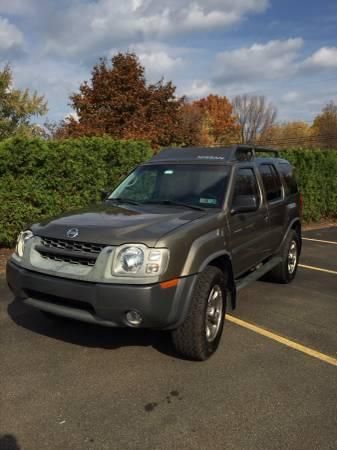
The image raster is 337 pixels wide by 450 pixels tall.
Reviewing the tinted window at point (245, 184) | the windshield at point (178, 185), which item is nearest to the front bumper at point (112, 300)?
the windshield at point (178, 185)

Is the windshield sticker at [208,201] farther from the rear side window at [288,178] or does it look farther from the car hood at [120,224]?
the rear side window at [288,178]

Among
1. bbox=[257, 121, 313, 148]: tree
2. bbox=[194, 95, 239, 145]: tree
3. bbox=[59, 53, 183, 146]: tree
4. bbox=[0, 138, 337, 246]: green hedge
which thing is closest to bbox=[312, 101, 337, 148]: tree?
bbox=[257, 121, 313, 148]: tree

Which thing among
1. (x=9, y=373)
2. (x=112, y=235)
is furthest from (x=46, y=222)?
(x=9, y=373)

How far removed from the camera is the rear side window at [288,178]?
6348 millimetres

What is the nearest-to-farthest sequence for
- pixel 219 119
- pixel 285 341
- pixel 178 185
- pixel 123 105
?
pixel 285 341 < pixel 178 185 < pixel 123 105 < pixel 219 119

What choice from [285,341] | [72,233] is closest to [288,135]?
[285,341]

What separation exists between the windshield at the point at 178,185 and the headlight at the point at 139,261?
1.19 meters

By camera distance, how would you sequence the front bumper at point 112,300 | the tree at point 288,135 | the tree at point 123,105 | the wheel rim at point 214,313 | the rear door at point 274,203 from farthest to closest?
the tree at point 288,135 < the tree at point 123,105 < the rear door at point 274,203 < the wheel rim at point 214,313 < the front bumper at point 112,300

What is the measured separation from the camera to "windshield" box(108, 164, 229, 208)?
443cm

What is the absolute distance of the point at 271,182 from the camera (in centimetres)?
575

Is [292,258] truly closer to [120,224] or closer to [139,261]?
[120,224]

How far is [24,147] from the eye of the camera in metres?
7.87

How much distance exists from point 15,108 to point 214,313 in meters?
17.8

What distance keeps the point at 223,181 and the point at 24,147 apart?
4.80 metres
